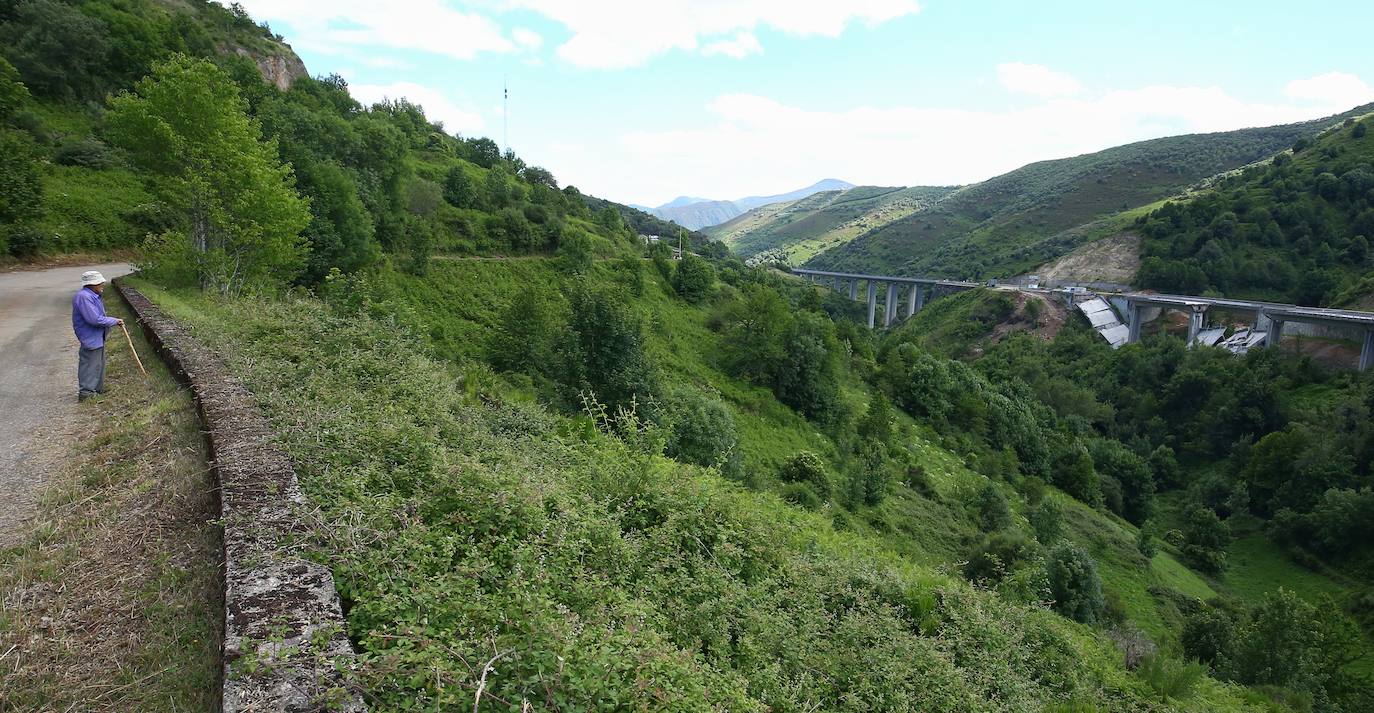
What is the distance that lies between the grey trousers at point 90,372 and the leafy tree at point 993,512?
Answer: 3256 centimetres

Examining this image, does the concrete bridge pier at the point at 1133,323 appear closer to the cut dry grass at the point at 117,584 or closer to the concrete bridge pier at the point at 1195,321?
the concrete bridge pier at the point at 1195,321

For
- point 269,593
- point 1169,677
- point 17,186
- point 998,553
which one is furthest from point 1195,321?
point 17,186

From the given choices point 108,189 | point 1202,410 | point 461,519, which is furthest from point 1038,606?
point 1202,410

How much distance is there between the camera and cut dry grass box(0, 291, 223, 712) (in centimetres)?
317

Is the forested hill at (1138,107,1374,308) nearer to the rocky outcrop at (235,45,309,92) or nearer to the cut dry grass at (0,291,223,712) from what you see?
the cut dry grass at (0,291,223,712)

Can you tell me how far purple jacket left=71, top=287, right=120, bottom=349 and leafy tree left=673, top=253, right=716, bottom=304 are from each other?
146 feet

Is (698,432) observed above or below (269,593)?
below

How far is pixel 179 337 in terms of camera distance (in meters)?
10.1

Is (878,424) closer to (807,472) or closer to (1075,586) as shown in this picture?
(807,472)

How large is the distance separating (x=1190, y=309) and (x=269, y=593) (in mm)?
92004

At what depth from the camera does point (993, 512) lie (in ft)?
97.8

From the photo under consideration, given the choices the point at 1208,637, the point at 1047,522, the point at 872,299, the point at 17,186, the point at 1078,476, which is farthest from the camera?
the point at 872,299

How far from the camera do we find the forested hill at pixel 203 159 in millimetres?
20703

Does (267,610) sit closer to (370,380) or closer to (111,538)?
(111,538)
